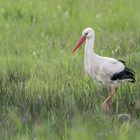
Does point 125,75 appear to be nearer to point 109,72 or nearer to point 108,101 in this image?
point 109,72

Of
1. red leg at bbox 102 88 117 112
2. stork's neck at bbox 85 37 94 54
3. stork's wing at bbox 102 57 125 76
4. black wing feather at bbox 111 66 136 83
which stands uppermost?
stork's neck at bbox 85 37 94 54

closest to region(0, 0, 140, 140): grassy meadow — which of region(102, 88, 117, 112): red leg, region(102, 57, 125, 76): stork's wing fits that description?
region(102, 88, 117, 112): red leg

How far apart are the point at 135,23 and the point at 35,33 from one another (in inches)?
61.4

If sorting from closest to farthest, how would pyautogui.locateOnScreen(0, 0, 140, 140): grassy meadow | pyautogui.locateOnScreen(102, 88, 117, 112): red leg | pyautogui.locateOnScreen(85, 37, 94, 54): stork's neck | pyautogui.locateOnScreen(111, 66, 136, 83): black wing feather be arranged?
pyautogui.locateOnScreen(0, 0, 140, 140): grassy meadow, pyautogui.locateOnScreen(102, 88, 117, 112): red leg, pyautogui.locateOnScreen(111, 66, 136, 83): black wing feather, pyautogui.locateOnScreen(85, 37, 94, 54): stork's neck

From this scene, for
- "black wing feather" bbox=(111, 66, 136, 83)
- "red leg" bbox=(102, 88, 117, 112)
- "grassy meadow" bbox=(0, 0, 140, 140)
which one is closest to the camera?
"grassy meadow" bbox=(0, 0, 140, 140)

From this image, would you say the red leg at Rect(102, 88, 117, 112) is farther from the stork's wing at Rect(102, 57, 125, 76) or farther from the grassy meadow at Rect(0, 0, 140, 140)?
the stork's wing at Rect(102, 57, 125, 76)

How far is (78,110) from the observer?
7410 millimetres

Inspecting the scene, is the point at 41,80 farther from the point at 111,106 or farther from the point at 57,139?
the point at 57,139

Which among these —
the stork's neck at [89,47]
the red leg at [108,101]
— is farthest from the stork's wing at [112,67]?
the stork's neck at [89,47]

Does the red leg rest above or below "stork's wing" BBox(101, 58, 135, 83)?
below

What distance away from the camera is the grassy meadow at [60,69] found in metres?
6.52

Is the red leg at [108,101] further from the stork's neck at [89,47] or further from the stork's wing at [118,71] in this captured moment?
the stork's neck at [89,47]

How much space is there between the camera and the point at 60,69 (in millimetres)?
9047

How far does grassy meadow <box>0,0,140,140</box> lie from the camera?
21.4 ft
